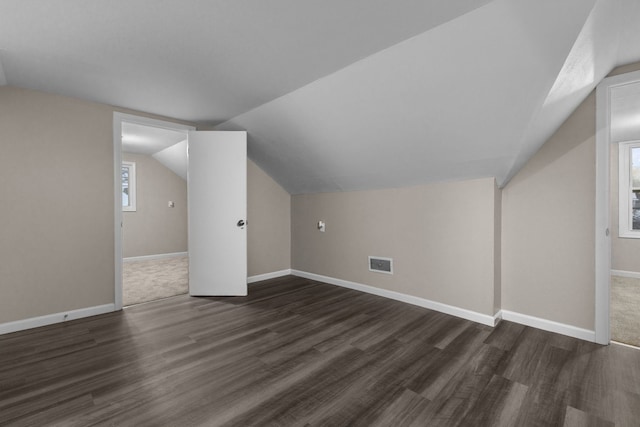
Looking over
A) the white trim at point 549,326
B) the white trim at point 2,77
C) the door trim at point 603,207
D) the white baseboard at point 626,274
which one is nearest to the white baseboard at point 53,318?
the white trim at point 2,77

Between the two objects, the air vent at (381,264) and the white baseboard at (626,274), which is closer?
the air vent at (381,264)

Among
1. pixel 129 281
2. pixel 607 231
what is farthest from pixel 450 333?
pixel 129 281

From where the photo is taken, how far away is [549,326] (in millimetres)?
2627

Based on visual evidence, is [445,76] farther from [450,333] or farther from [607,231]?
[450,333]

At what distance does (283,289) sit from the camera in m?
4.07

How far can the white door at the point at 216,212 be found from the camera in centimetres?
374

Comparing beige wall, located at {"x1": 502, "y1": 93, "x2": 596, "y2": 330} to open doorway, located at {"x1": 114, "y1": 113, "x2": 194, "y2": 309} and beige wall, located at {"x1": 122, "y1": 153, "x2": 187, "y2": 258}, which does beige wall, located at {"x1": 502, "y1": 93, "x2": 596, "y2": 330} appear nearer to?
open doorway, located at {"x1": 114, "y1": 113, "x2": 194, "y2": 309}

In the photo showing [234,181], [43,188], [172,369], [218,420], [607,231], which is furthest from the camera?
[234,181]

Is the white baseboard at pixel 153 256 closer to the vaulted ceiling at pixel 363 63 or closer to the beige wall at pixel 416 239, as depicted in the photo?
the beige wall at pixel 416 239

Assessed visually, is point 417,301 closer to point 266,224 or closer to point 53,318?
point 266,224

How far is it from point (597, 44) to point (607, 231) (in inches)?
55.7

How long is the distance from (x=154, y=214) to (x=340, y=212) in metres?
4.83

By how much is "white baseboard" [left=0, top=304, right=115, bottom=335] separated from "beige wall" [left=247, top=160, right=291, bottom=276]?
1833 millimetres

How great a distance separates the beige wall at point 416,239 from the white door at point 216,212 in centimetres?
127
